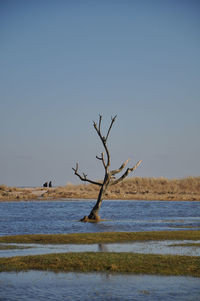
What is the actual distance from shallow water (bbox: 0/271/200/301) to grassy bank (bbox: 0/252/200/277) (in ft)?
2.33

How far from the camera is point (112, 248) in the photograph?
2217 centimetres

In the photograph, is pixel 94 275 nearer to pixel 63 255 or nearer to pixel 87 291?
pixel 87 291

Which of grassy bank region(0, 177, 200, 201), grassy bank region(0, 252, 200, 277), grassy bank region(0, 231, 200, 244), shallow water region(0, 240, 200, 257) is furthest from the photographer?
grassy bank region(0, 177, 200, 201)

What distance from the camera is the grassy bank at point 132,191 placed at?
77188 mm

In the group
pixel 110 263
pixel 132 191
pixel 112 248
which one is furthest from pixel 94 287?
pixel 132 191

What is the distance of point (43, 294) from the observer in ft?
45.5

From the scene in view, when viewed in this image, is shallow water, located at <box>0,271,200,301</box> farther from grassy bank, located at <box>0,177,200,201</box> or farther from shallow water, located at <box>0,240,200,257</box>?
grassy bank, located at <box>0,177,200,201</box>

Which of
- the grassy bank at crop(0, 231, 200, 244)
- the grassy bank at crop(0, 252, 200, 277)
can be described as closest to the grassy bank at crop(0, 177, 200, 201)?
the grassy bank at crop(0, 231, 200, 244)

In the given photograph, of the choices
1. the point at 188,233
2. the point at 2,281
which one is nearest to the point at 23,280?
the point at 2,281

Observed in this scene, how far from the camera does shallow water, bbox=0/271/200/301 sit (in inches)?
534

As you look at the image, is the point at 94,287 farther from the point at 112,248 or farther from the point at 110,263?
the point at 112,248

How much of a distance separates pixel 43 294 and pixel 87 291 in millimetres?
1271

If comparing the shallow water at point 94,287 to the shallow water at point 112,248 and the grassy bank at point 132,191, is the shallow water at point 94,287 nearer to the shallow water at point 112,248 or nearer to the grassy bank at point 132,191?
the shallow water at point 112,248

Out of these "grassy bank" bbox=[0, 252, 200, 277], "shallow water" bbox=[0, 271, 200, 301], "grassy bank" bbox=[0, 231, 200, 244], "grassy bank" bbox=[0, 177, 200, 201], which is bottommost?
"shallow water" bbox=[0, 271, 200, 301]
